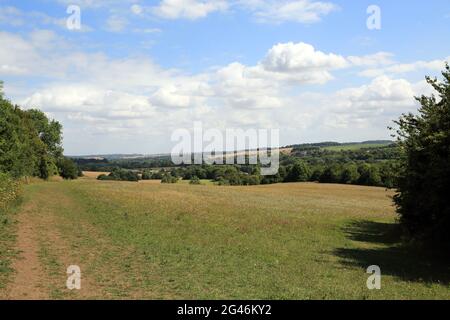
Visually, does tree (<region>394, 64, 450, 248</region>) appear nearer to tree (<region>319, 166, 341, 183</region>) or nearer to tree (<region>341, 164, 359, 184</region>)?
tree (<region>341, 164, 359, 184</region>)

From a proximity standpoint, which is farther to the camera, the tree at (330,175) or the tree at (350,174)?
the tree at (330,175)

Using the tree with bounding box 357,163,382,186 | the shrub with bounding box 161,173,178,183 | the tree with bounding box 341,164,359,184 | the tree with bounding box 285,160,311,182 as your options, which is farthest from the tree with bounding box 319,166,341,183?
the shrub with bounding box 161,173,178,183

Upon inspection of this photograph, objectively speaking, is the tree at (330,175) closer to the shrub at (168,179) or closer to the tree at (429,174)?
the shrub at (168,179)

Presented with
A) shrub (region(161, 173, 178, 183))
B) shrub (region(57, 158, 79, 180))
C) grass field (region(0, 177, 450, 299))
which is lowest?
shrub (region(161, 173, 178, 183))

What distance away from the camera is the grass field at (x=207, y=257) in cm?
1428

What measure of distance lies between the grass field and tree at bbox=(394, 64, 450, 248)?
1.81 m

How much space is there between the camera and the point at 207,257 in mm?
20391

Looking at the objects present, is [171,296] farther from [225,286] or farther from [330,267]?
[330,267]

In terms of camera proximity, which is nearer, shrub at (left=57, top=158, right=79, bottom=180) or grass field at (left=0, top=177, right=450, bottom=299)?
grass field at (left=0, top=177, right=450, bottom=299)

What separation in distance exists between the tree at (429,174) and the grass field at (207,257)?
1.81 metres

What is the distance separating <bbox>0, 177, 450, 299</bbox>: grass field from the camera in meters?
14.3

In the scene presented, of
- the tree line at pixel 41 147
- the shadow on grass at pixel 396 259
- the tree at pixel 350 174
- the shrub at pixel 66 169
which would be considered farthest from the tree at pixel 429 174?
the shrub at pixel 66 169
